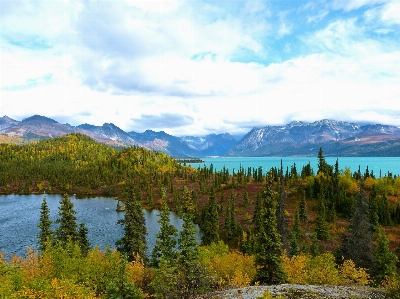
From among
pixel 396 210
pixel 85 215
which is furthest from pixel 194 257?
pixel 85 215

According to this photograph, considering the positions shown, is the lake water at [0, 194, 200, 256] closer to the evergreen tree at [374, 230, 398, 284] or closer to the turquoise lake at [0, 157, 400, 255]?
the turquoise lake at [0, 157, 400, 255]

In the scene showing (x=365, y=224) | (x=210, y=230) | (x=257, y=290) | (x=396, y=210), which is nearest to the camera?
(x=257, y=290)

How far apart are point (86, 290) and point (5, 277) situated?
289 inches

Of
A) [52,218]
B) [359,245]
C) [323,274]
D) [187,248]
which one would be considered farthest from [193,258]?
[52,218]

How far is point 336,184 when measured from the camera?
131 meters

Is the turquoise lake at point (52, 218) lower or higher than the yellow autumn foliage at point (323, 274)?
lower

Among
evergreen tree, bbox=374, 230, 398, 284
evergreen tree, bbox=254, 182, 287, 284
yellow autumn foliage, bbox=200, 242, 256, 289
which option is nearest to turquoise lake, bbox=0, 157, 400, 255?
yellow autumn foliage, bbox=200, 242, 256, 289

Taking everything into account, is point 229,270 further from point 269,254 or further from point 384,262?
point 384,262

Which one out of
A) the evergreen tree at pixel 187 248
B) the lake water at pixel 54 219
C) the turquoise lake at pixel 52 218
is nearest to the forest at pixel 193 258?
the evergreen tree at pixel 187 248

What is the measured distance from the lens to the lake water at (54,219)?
289ft

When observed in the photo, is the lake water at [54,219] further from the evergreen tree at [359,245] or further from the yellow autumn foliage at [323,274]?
the evergreen tree at [359,245]

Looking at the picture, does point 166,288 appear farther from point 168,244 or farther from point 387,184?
point 387,184

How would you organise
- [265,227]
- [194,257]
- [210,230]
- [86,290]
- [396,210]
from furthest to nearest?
[396,210]
[210,230]
[265,227]
[194,257]
[86,290]

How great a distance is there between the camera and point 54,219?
122m
